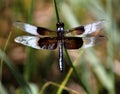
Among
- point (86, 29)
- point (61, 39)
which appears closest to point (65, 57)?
point (86, 29)

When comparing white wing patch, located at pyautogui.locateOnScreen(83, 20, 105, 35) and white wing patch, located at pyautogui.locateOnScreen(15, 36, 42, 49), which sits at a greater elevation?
white wing patch, located at pyautogui.locateOnScreen(83, 20, 105, 35)

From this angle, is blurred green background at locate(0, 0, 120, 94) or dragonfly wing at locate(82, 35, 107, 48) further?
blurred green background at locate(0, 0, 120, 94)

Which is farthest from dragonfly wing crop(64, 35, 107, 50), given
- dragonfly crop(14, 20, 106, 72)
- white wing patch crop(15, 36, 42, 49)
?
white wing patch crop(15, 36, 42, 49)

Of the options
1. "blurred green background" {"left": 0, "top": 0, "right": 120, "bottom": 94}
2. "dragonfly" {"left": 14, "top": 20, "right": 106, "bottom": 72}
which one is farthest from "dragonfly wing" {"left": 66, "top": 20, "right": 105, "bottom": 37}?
"blurred green background" {"left": 0, "top": 0, "right": 120, "bottom": 94}

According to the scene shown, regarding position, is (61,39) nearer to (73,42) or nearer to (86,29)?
(73,42)

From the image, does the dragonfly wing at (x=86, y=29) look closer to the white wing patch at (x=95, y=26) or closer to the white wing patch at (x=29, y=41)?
the white wing patch at (x=95, y=26)

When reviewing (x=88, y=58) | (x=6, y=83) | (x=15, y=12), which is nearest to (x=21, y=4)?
(x=15, y=12)

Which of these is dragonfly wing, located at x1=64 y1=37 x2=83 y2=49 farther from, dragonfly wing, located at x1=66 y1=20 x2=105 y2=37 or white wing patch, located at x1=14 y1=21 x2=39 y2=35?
white wing patch, located at x1=14 y1=21 x2=39 y2=35
